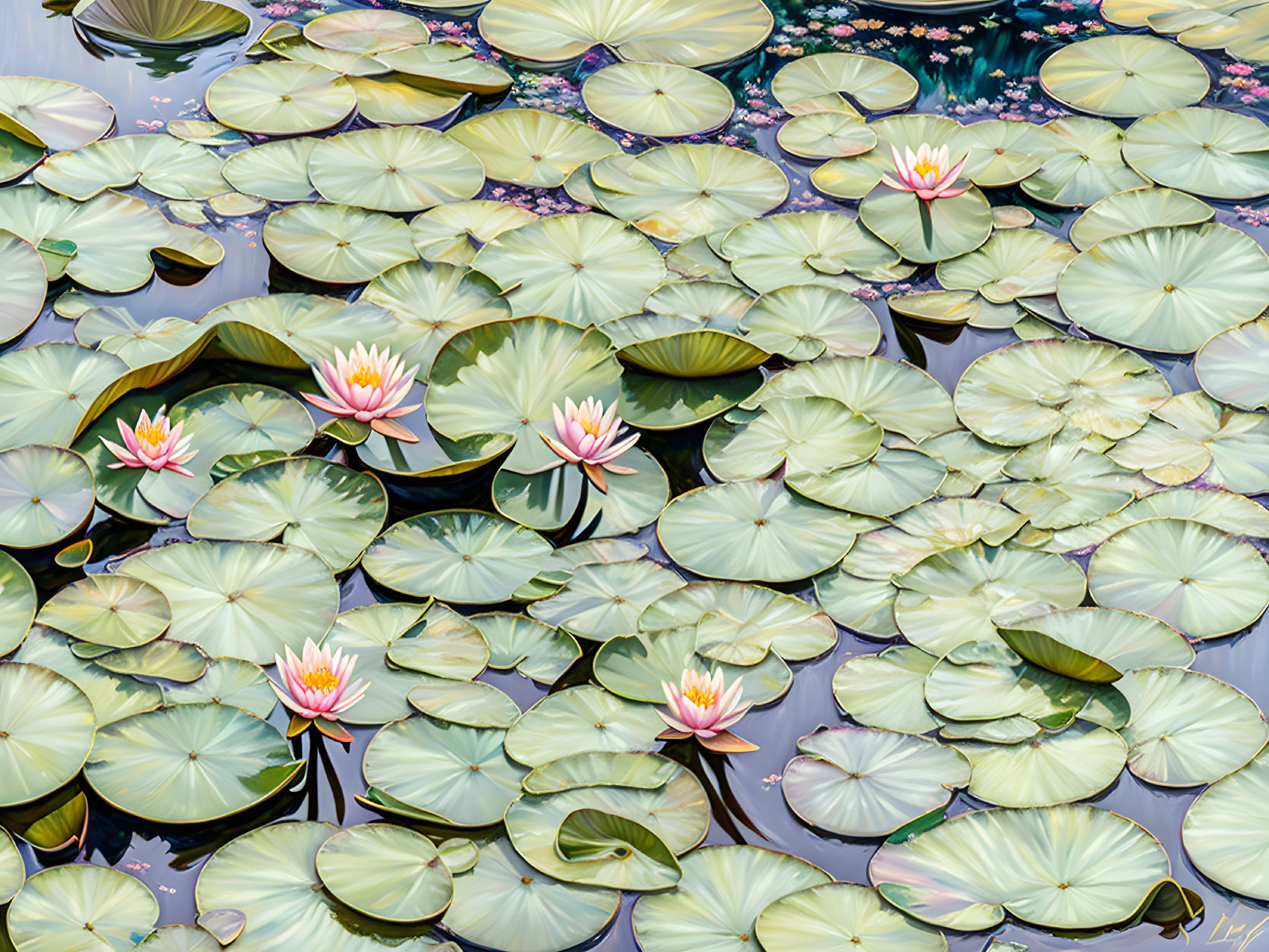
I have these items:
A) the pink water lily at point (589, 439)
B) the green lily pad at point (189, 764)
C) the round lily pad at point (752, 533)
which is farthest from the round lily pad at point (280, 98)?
the green lily pad at point (189, 764)

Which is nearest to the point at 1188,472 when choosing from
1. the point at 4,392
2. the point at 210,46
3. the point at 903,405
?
the point at 903,405

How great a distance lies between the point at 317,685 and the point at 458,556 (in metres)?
0.54

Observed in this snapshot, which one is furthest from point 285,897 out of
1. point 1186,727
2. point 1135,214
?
point 1135,214

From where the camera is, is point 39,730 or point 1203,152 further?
point 1203,152

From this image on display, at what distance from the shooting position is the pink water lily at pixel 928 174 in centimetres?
407

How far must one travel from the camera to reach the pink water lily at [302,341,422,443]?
130 inches

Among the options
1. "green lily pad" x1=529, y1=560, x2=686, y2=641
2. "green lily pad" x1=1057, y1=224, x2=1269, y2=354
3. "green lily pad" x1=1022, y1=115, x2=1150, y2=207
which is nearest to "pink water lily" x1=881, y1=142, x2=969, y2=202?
"green lily pad" x1=1022, y1=115, x2=1150, y2=207

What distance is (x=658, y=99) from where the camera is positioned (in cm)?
463

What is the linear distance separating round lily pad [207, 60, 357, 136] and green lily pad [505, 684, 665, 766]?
8.51 feet

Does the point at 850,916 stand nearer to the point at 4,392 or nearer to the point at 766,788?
the point at 766,788

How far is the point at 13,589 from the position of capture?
9.70 ft

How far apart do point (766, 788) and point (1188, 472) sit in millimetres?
1500

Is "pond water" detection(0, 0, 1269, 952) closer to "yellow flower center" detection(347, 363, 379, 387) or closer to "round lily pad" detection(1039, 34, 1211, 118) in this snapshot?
"round lily pad" detection(1039, 34, 1211, 118)

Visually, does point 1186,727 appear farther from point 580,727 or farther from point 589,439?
point 589,439
